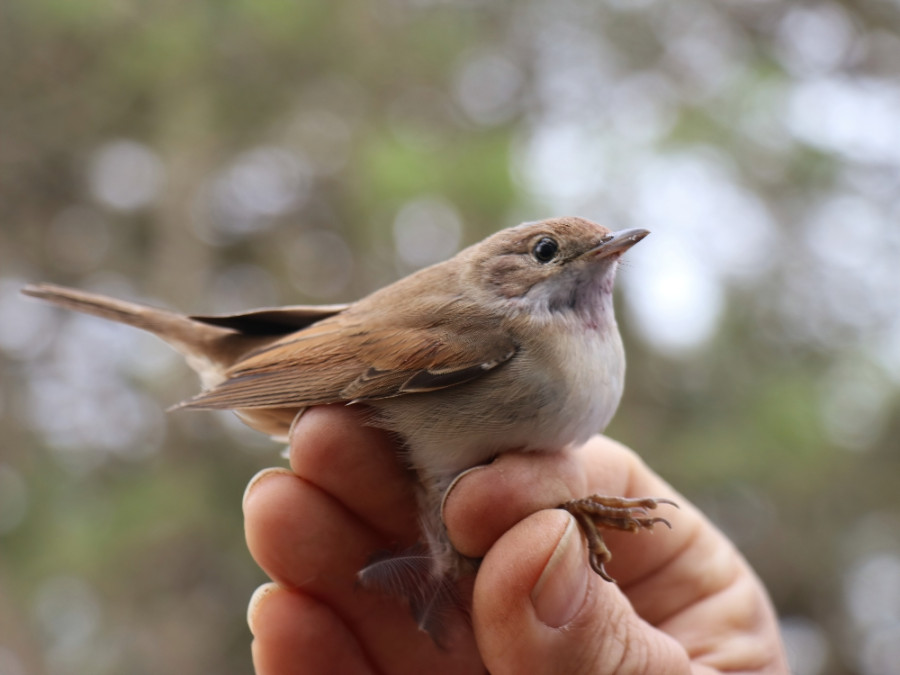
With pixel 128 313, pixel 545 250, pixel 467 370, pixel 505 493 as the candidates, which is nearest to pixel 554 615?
pixel 505 493

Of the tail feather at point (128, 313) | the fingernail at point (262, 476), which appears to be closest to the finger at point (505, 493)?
the fingernail at point (262, 476)

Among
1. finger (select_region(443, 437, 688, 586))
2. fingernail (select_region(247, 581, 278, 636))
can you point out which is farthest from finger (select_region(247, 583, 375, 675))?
finger (select_region(443, 437, 688, 586))

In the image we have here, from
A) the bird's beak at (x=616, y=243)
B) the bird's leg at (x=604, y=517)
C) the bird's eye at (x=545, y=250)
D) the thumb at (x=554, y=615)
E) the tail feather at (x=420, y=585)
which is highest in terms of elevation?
the bird's beak at (x=616, y=243)

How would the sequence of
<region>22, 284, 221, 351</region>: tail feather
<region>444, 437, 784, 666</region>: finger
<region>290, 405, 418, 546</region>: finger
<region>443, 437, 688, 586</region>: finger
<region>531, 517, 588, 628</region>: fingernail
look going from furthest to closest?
<region>22, 284, 221, 351</region>: tail feather
<region>444, 437, 784, 666</region>: finger
<region>290, 405, 418, 546</region>: finger
<region>443, 437, 688, 586</region>: finger
<region>531, 517, 588, 628</region>: fingernail

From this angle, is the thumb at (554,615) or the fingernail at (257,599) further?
the fingernail at (257,599)

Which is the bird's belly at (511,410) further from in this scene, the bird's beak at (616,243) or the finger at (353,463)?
the bird's beak at (616,243)

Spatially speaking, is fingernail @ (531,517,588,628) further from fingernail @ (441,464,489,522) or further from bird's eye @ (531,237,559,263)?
bird's eye @ (531,237,559,263)

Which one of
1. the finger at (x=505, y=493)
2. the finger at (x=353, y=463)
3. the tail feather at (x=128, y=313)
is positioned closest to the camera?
the finger at (x=505, y=493)
